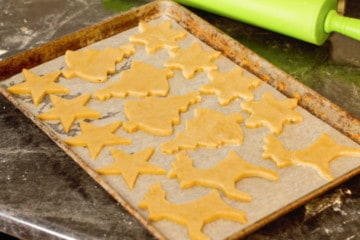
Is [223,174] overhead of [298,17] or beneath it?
beneath

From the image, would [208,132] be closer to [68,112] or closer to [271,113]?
[271,113]

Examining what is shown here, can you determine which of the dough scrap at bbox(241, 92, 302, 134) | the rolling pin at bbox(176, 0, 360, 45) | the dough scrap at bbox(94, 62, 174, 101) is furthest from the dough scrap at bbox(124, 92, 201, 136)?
the rolling pin at bbox(176, 0, 360, 45)

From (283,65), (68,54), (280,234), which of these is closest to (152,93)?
(68,54)

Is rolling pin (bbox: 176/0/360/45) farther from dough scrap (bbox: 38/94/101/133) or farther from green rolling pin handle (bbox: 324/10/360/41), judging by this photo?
dough scrap (bbox: 38/94/101/133)

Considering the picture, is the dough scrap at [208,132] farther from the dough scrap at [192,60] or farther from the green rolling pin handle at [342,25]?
the green rolling pin handle at [342,25]

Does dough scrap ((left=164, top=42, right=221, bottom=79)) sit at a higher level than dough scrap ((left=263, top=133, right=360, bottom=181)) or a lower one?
higher

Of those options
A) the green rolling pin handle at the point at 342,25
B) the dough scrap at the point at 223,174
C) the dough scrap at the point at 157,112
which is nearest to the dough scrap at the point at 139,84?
the dough scrap at the point at 157,112

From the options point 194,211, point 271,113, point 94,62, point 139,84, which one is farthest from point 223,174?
point 94,62
